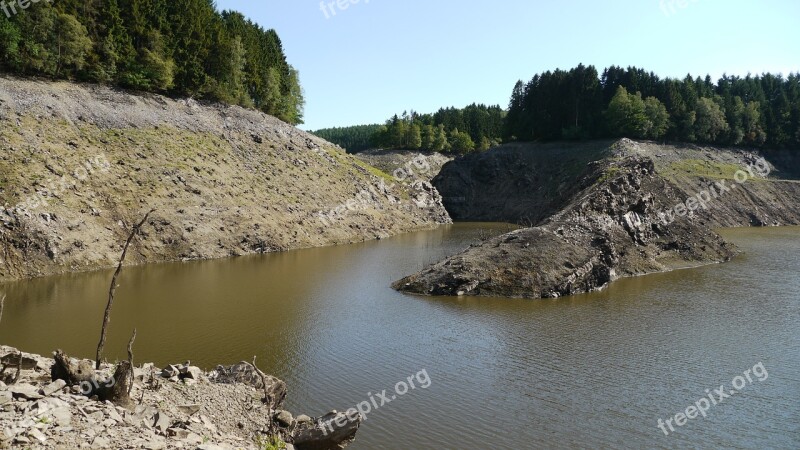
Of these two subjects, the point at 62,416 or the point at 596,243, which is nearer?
the point at 62,416

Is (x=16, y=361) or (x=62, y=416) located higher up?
(x=16, y=361)

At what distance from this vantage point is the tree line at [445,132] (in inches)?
5472

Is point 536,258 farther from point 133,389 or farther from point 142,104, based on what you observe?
point 142,104

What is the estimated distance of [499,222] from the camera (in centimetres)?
10594

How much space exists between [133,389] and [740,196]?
11056cm

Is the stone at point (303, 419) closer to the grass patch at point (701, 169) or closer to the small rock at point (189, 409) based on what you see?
the small rock at point (189, 409)

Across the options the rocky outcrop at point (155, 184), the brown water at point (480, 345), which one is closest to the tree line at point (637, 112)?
the rocky outcrop at point (155, 184)

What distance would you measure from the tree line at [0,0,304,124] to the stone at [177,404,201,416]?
186ft
